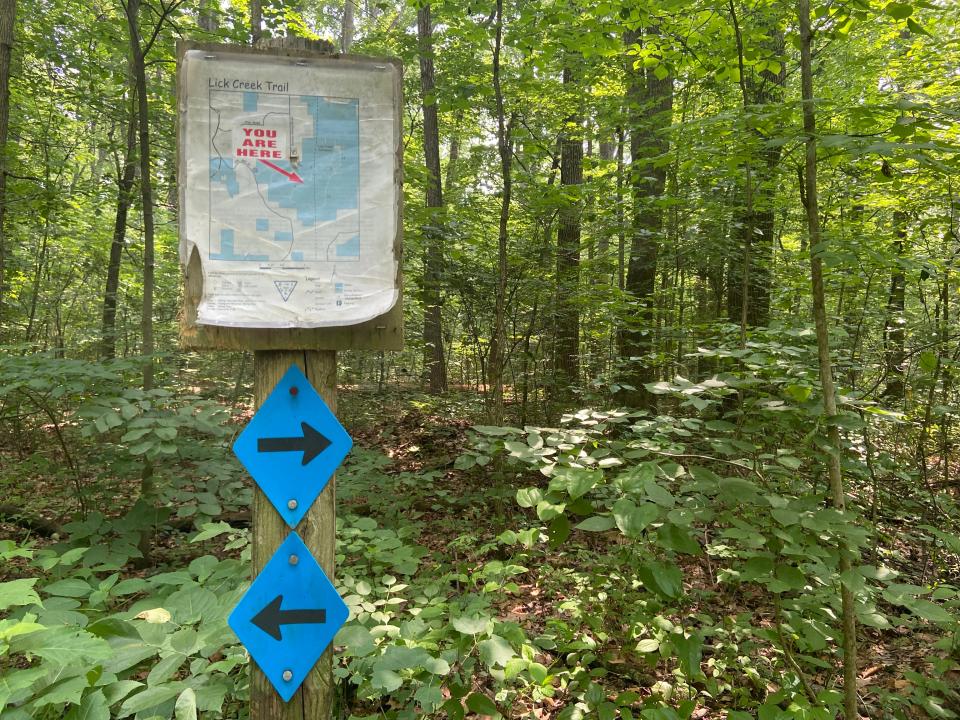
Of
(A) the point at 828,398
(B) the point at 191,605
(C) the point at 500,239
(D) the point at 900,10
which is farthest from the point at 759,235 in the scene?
(B) the point at 191,605

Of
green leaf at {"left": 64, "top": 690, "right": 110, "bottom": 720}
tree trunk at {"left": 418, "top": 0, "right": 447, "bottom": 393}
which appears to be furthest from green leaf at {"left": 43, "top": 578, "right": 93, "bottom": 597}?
tree trunk at {"left": 418, "top": 0, "right": 447, "bottom": 393}

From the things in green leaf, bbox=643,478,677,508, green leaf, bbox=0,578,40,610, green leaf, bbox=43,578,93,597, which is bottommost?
green leaf, bbox=43,578,93,597

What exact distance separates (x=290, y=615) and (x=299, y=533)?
0.22 metres

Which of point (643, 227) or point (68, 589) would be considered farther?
point (643, 227)

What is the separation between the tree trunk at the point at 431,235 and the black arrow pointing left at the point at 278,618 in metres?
3.92

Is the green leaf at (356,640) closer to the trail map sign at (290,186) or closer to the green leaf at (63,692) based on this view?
the green leaf at (63,692)

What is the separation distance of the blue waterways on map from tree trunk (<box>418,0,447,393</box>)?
342 cm

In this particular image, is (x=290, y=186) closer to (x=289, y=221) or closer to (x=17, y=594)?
(x=289, y=221)

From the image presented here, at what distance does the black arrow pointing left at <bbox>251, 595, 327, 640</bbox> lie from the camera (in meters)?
1.41

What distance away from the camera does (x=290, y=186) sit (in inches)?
57.0

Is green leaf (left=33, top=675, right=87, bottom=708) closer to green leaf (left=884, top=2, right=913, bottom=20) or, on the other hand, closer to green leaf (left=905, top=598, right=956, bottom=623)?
green leaf (left=905, top=598, right=956, bottom=623)

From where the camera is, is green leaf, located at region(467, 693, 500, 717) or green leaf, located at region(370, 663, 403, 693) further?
green leaf, located at region(467, 693, 500, 717)

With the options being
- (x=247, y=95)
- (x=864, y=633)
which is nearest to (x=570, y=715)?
(x=864, y=633)

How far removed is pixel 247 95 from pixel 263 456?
101cm
